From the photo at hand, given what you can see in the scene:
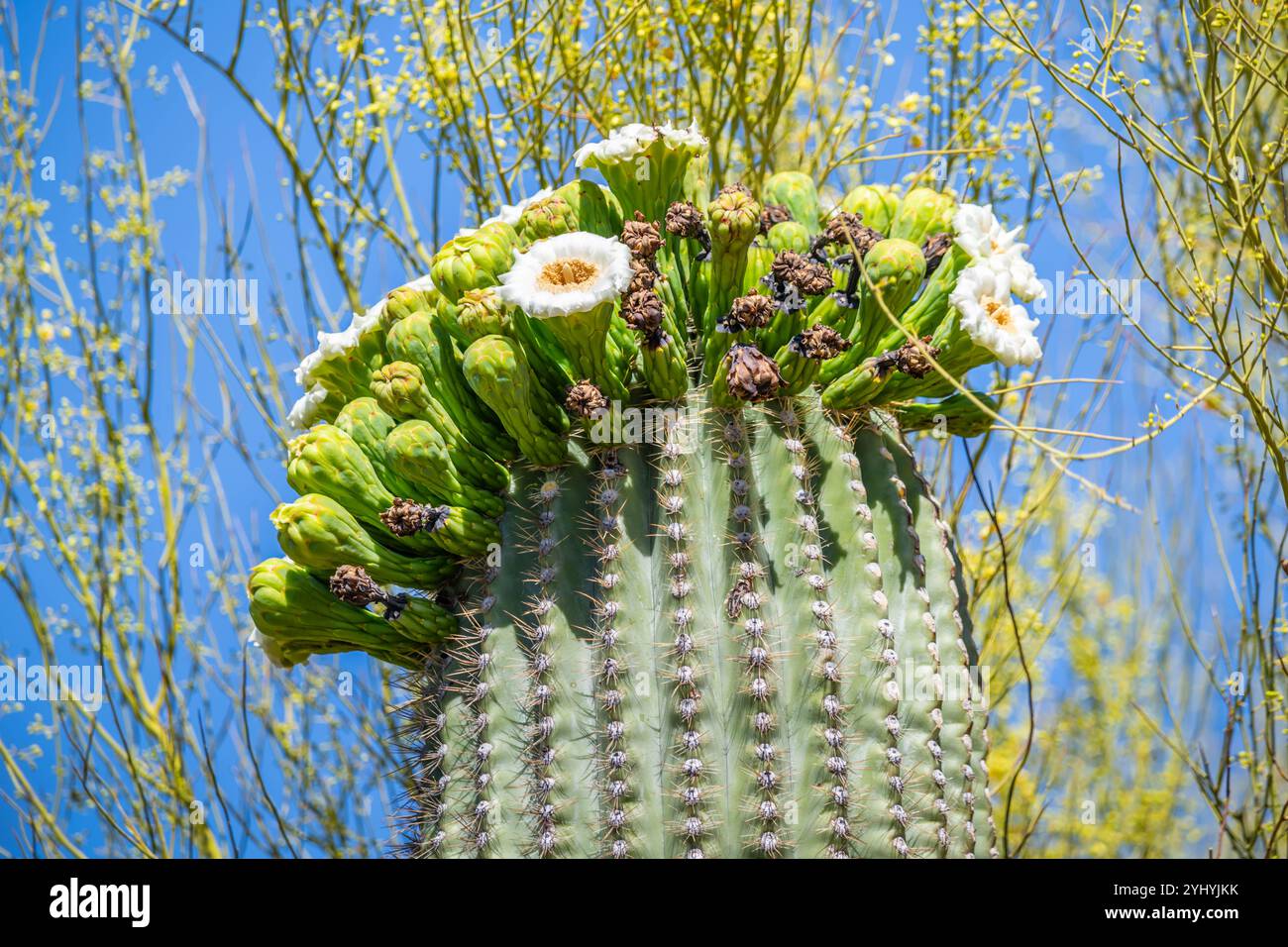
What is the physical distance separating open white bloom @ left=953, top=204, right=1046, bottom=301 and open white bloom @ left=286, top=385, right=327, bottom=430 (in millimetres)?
1446

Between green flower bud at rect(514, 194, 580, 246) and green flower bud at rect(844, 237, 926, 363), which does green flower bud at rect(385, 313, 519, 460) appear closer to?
green flower bud at rect(514, 194, 580, 246)

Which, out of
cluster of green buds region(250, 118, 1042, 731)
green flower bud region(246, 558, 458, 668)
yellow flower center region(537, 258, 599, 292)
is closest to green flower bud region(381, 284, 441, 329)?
cluster of green buds region(250, 118, 1042, 731)

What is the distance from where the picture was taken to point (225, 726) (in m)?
4.24

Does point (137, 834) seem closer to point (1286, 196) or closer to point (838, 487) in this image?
point (838, 487)

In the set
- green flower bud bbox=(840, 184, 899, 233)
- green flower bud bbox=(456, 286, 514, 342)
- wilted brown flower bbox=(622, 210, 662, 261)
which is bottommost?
green flower bud bbox=(456, 286, 514, 342)

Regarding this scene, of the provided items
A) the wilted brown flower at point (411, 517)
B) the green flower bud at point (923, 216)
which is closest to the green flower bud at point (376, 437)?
the wilted brown flower at point (411, 517)

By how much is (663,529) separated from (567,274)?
51 cm

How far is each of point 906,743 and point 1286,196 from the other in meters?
1.91

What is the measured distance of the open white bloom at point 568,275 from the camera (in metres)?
2.44

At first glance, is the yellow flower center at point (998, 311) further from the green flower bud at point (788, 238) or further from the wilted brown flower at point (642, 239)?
the wilted brown flower at point (642, 239)

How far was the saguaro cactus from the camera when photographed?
8.04 feet

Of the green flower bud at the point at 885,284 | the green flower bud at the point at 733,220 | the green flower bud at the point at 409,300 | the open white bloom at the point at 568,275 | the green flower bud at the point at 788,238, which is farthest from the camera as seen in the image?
the green flower bud at the point at 409,300

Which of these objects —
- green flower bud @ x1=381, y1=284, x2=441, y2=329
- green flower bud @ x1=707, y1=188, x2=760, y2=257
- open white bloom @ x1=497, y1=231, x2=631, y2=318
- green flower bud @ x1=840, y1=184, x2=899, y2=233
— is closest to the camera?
open white bloom @ x1=497, y1=231, x2=631, y2=318
